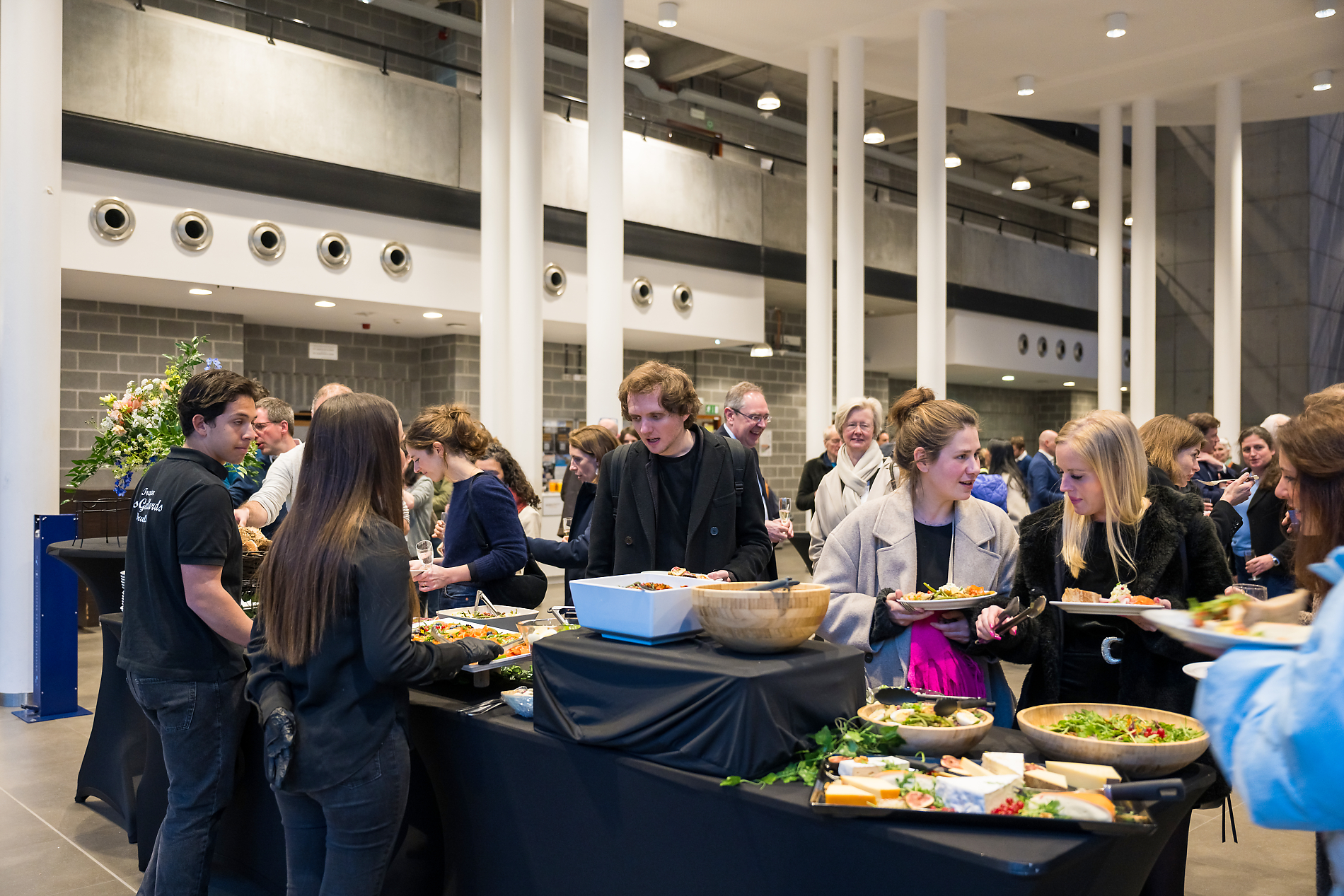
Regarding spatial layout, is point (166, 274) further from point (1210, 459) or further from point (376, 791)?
point (1210, 459)

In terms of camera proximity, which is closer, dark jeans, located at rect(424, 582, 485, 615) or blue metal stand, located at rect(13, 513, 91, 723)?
dark jeans, located at rect(424, 582, 485, 615)

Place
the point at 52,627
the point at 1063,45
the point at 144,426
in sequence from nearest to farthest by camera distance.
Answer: the point at 144,426 → the point at 52,627 → the point at 1063,45

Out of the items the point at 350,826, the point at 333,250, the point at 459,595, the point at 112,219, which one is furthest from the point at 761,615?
the point at 333,250

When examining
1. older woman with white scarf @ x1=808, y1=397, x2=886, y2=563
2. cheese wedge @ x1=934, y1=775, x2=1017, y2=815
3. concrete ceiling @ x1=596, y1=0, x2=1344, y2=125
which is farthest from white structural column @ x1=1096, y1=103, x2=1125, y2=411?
cheese wedge @ x1=934, y1=775, x2=1017, y2=815

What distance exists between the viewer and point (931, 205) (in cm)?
1016

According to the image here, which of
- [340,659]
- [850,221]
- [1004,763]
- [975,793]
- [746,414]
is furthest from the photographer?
[850,221]

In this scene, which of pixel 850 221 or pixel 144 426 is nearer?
pixel 144 426

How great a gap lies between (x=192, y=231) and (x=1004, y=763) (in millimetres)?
8289

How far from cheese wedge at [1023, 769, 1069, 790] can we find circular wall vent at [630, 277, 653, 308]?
391 inches

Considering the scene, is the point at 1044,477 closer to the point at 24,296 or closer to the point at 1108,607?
the point at 1108,607

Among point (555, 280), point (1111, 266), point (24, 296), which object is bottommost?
point (24, 296)

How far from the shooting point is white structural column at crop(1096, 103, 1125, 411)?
41.6 feet

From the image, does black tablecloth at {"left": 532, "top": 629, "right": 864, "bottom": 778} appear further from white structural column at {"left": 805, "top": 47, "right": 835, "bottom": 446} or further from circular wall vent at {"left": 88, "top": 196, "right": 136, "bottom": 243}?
white structural column at {"left": 805, "top": 47, "right": 835, "bottom": 446}

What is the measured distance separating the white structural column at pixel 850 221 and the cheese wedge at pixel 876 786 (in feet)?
29.0
